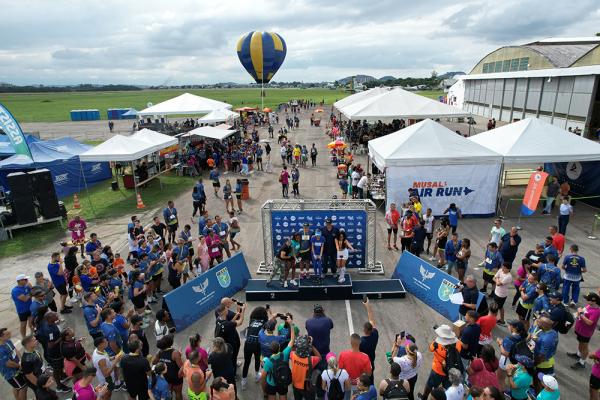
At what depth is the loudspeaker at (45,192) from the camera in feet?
46.8

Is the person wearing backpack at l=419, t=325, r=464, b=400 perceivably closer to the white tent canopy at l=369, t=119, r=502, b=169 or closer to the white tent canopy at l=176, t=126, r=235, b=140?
the white tent canopy at l=369, t=119, r=502, b=169

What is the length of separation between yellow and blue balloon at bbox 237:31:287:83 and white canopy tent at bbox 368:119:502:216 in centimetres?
2615

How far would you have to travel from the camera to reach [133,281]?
8.16 meters

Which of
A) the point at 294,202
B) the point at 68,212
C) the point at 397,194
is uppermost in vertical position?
the point at 294,202

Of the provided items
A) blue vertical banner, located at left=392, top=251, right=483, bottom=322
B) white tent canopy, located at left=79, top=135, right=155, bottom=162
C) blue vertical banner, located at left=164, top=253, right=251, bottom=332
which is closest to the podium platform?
blue vertical banner, located at left=392, top=251, right=483, bottom=322

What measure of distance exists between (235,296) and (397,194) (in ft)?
25.3

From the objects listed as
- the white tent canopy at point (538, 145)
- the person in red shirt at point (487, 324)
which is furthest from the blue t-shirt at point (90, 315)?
the white tent canopy at point (538, 145)

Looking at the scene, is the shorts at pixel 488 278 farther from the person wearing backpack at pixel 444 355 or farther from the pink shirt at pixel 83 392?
the pink shirt at pixel 83 392

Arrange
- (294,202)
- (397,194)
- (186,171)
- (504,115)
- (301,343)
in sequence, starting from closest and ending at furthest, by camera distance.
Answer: (301,343) → (294,202) → (397,194) → (186,171) → (504,115)

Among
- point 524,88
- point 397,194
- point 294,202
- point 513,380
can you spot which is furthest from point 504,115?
point 513,380

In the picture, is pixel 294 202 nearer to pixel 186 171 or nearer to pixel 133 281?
pixel 133 281

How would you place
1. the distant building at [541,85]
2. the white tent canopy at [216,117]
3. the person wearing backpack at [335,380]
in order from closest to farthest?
1. the person wearing backpack at [335,380]
2. the white tent canopy at [216,117]
3. the distant building at [541,85]

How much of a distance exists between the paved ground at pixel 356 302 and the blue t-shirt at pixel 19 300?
3.86ft

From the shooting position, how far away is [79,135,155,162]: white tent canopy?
55.5 ft
